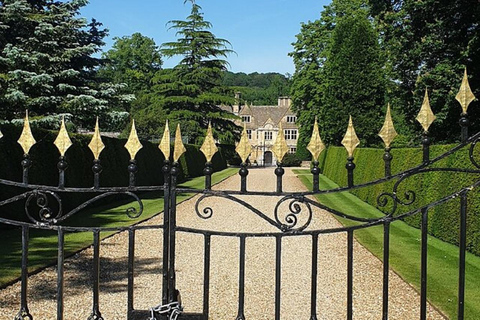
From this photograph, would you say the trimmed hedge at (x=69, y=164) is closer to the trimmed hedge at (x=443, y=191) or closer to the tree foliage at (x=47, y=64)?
the tree foliage at (x=47, y=64)

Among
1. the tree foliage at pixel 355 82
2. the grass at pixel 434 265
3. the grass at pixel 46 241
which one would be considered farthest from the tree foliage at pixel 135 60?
the grass at pixel 434 265

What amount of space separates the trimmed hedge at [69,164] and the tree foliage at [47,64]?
2550 millimetres

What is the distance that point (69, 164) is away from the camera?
12.2 metres

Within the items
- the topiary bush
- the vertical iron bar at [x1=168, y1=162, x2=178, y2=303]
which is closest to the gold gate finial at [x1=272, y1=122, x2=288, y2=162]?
the vertical iron bar at [x1=168, y1=162, x2=178, y2=303]

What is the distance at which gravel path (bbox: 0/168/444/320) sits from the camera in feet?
17.1

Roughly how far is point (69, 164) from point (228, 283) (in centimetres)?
744

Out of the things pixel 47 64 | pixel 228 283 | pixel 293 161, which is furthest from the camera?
pixel 293 161

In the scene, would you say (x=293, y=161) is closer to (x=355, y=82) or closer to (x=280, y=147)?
(x=355, y=82)

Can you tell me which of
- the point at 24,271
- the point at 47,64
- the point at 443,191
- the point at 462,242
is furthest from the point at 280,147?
the point at 47,64

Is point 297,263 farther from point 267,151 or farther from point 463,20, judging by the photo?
point 267,151

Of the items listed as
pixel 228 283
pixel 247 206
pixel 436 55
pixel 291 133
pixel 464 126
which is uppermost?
pixel 436 55

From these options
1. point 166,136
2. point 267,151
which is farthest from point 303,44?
point 166,136

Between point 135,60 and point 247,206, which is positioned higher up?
point 135,60

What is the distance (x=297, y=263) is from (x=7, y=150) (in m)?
6.40
